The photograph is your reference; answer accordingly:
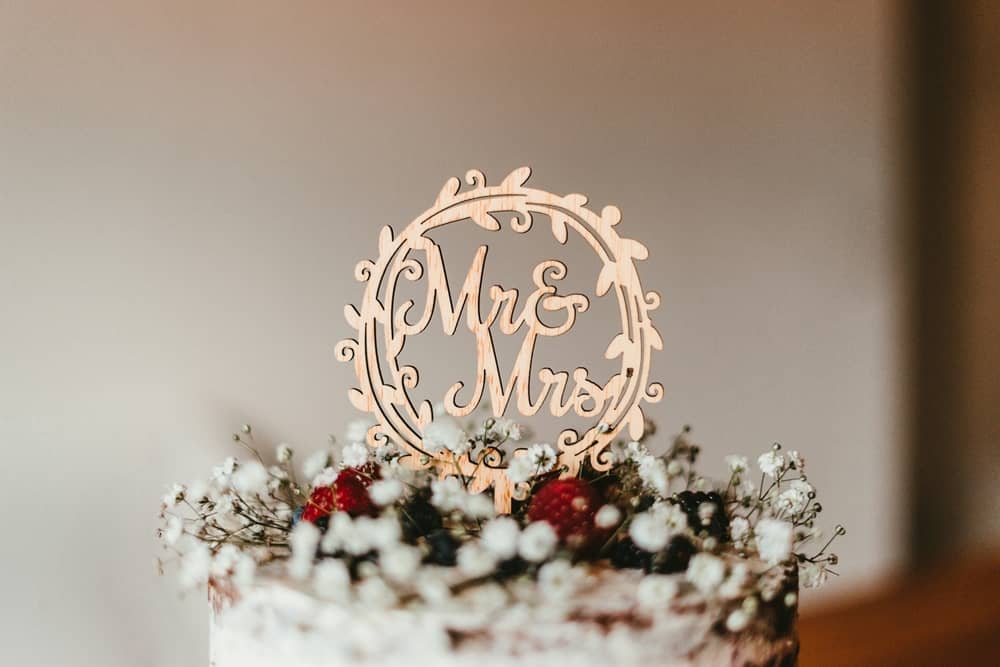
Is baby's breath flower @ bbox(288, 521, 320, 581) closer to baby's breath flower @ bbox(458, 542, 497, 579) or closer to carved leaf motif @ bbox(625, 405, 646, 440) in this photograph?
baby's breath flower @ bbox(458, 542, 497, 579)

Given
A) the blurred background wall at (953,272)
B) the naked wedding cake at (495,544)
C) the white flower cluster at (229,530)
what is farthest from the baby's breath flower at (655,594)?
the blurred background wall at (953,272)

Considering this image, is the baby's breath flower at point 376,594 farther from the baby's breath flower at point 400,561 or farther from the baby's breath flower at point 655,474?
the baby's breath flower at point 655,474

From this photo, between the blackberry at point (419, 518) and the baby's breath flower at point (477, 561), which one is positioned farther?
the blackberry at point (419, 518)

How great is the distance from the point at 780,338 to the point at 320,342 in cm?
170

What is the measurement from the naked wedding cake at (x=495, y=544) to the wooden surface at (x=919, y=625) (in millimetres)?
1926

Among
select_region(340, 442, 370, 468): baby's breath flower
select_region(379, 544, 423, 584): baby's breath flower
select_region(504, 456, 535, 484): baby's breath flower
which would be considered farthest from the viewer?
select_region(340, 442, 370, 468): baby's breath flower

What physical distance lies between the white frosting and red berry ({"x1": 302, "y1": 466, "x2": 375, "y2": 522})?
16 cm

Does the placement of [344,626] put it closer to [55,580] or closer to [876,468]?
[55,580]

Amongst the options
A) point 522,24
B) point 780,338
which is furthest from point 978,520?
point 522,24

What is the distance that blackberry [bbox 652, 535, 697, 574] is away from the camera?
138cm

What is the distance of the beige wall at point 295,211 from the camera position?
2.31 m

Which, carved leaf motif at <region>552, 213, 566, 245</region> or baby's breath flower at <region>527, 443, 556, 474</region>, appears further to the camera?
carved leaf motif at <region>552, 213, 566, 245</region>

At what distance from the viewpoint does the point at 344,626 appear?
1272 mm

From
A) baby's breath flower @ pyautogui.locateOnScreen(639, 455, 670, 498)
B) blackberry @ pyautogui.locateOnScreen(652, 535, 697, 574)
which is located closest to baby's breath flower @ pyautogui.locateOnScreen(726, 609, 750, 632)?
blackberry @ pyautogui.locateOnScreen(652, 535, 697, 574)
